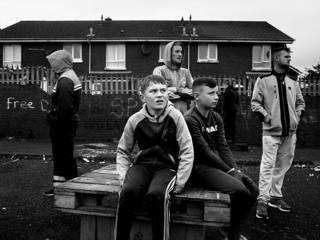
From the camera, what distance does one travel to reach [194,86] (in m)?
4.10

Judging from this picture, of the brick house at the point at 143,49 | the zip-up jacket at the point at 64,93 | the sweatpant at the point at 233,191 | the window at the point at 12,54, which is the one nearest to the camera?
the sweatpant at the point at 233,191

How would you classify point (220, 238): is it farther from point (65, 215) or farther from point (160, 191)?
point (65, 215)

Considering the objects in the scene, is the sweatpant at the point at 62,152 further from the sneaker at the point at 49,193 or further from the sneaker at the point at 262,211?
the sneaker at the point at 262,211

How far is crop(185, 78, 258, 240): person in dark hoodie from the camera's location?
355cm

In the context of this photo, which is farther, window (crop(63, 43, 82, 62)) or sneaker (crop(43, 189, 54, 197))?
window (crop(63, 43, 82, 62))

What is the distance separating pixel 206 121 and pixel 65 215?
2.19m

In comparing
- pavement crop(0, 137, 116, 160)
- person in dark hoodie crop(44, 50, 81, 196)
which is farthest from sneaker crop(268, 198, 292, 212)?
pavement crop(0, 137, 116, 160)

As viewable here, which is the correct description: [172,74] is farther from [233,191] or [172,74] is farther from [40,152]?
[40,152]

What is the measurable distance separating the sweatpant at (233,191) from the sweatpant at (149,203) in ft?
1.46

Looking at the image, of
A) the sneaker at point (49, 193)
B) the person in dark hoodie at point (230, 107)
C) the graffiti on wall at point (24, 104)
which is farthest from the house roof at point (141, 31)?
the sneaker at point (49, 193)

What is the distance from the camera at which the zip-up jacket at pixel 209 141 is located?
12.6 feet

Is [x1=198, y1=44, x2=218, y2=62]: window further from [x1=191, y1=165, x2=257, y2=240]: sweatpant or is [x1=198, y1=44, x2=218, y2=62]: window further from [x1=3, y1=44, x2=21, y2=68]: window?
[x1=191, y1=165, x2=257, y2=240]: sweatpant

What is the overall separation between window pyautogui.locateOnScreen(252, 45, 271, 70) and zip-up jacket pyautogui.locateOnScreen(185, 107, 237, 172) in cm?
2645

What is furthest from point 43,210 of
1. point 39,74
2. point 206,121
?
point 39,74
